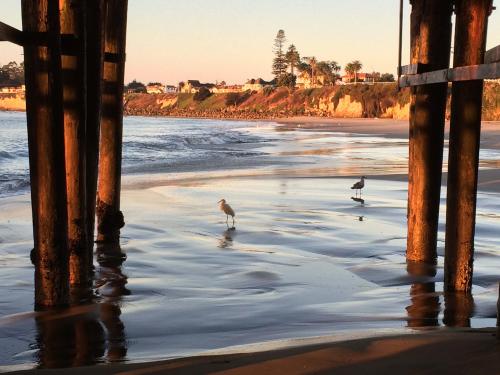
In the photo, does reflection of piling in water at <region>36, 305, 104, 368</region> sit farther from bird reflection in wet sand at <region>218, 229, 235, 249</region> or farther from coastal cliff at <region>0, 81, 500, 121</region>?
coastal cliff at <region>0, 81, 500, 121</region>

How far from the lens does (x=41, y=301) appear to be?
5.32 metres

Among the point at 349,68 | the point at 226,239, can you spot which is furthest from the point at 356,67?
the point at 226,239

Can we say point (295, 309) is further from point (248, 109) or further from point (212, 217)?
point (248, 109)

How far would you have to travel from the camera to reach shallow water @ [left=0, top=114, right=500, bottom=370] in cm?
482

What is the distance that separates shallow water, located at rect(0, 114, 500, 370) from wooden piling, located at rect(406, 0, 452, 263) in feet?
1.49

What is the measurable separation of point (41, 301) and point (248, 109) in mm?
119678

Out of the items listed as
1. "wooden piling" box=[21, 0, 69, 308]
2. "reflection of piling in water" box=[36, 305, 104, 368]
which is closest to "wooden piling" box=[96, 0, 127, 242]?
"reflection of piling in water" box=[36, 305, 104, 368]

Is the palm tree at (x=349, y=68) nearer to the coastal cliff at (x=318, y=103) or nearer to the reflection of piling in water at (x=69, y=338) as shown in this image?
the coastal cliff at (x=318, y=103)

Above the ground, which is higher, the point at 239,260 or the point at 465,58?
the point at 465,58

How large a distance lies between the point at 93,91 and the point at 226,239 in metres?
2.97

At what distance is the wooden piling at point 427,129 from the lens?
21.2 feet

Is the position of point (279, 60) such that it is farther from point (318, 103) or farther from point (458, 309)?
point (458, 309)

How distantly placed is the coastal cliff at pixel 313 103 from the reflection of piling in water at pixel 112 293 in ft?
197

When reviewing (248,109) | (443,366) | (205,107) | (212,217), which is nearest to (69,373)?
(443,366)
